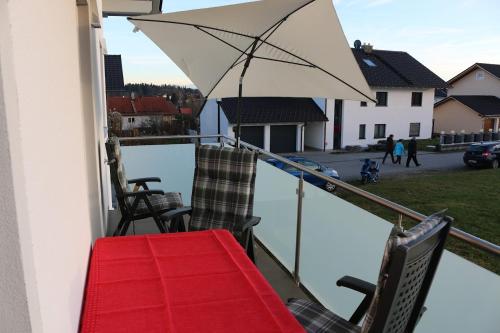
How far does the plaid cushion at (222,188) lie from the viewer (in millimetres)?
3439

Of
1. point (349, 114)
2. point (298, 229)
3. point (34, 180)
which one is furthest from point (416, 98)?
point (34, 180)

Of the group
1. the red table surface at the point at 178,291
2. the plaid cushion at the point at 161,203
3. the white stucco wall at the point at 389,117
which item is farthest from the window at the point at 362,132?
the red table surface at the point at 178,291

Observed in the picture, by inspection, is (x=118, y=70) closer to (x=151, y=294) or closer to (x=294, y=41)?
(x=294, y=41)

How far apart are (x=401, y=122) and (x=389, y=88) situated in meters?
2.53

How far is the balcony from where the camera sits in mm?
1904

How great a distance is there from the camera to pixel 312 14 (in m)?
3.11

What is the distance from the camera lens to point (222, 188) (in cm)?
354

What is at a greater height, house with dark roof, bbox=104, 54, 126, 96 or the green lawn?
house with dark roof, bbox=104, 54, 126, 96

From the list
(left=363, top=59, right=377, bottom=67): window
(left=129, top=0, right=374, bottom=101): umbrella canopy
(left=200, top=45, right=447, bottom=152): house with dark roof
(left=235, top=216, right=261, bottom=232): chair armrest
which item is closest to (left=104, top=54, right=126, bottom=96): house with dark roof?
(left=129, top=0, right=374, bottom=101): umbrella canopy

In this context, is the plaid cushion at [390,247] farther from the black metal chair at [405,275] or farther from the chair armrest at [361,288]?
the chair armrest at [361,288]

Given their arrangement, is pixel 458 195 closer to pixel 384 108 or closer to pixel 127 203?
pixel 127 203

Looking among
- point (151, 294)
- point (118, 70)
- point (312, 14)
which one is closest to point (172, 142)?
point (312, 14)

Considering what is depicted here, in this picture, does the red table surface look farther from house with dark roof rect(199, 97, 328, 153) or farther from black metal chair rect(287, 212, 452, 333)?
house with dark roof rect(199, 97, 328, 153)

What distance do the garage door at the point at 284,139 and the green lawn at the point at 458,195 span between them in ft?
29.3
